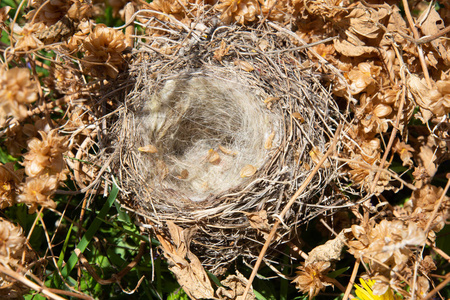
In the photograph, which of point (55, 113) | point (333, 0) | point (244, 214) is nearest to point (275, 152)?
point (244, 214)

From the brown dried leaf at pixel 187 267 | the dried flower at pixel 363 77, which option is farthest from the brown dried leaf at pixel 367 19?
the brown dried leaf at pixel 187 267

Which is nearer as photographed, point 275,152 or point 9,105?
point 9,105

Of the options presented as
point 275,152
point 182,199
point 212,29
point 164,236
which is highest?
point 212,29

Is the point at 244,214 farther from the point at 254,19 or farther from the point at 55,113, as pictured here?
the point at 55,113

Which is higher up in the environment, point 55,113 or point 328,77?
point 328,77

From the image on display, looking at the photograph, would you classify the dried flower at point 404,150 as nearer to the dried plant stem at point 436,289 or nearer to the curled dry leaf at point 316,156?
the curled dry leaf at point 316,156

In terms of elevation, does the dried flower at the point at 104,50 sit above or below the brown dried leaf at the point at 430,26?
below

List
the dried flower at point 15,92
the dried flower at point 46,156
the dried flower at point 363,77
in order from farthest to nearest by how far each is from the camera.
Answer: the dried flower at point 363,77, the dried flower at point 46,156, the dried flower at point 15,92
